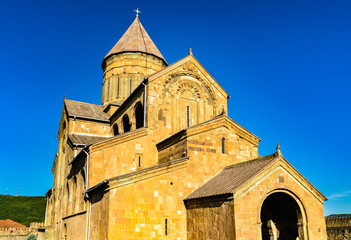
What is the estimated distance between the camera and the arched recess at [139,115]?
22.2 m

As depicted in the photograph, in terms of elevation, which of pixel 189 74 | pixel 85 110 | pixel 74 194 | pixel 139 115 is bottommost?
pixel 74 194

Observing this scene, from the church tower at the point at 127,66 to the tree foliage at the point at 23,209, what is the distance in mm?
40540

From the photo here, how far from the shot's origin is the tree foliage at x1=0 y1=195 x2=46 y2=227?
6154cm

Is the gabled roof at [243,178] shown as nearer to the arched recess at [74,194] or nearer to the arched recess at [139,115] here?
the arched recess at [139,115]

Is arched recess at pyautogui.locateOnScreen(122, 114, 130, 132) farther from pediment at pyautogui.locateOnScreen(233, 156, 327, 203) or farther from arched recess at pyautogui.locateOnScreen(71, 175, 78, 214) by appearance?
pediment at pyautogui.locateOnScreen(233, 156, 327, 203)

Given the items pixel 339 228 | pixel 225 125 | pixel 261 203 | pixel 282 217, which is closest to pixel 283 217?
pixel 282 217

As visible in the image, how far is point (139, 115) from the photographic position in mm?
22969

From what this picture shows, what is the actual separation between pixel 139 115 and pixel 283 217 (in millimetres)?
11748

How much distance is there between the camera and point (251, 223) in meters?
13.0

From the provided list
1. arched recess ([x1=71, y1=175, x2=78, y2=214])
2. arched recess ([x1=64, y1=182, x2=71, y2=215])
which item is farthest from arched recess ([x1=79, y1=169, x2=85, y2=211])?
arched recess ([x1=64, y1=182, x2=71, y2=215])

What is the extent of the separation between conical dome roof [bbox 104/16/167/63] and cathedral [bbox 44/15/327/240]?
7.62 metres

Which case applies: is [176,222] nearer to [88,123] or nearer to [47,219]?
[88,123]

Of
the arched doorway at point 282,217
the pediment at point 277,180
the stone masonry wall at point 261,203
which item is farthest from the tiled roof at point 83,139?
the stone masonry wall at point 261,203

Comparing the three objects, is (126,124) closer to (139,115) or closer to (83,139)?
(139,115)
